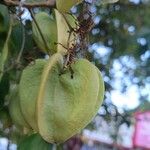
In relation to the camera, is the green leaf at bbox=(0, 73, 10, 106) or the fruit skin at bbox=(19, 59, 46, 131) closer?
the fruit skin at bbox=(19, 59, 46, 131)

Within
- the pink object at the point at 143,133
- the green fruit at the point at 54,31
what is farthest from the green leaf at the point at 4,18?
the pink object at the point at 143,133

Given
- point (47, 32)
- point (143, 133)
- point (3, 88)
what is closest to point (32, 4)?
point (47, 32)

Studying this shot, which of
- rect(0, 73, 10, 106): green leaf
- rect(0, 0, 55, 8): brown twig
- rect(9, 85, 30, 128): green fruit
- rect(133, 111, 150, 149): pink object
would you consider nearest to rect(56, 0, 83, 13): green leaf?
rect(0, 0, 55, 8): brown twig

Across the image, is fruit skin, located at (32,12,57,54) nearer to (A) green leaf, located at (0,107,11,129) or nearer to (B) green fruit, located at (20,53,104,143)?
(B) green fruit, located at (20,53,104,143)

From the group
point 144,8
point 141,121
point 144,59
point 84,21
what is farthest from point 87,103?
point 141,121

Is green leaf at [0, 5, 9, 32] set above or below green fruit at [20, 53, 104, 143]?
above

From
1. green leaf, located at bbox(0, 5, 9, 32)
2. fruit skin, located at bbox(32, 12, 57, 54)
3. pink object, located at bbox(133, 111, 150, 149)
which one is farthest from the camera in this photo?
pink object, located at bbox(133, 111, 150, 149)

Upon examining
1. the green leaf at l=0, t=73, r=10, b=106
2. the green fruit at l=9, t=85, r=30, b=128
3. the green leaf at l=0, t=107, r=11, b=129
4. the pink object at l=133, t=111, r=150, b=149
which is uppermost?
the green fruit at l=9, t=85, r=30, b=128
